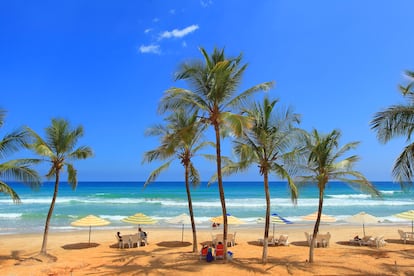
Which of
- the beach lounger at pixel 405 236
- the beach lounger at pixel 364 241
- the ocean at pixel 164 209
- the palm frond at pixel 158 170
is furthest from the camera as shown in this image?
the ocean at pixel 164 209

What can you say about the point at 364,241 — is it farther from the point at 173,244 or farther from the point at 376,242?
the point at 173,244

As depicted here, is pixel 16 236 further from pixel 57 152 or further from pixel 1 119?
pixel 1 119

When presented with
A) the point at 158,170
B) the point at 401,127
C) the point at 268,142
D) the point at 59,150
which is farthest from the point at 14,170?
the point at 401,127

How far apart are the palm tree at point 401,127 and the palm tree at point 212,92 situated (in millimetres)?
3254

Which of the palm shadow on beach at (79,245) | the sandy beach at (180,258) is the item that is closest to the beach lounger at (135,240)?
the sandy beach at (180,258)

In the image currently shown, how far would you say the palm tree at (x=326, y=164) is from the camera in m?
10.4

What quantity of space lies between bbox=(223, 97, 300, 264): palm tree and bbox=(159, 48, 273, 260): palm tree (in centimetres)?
66

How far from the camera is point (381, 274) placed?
9195mm

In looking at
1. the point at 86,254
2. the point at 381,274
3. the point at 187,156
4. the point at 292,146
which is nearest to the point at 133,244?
the point at 86,254

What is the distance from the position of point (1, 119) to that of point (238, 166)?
7.68 metres

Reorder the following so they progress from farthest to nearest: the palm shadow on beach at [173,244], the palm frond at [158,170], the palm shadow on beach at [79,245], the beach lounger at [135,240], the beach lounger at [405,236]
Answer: the beach lounger at [405,236] < the palm shadow on beach at [173,244] < the palm shadow on beach at [79,245] < the beach lounger at [135,240] < the palm frond at [158,170]

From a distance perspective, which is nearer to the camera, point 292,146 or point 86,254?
point 292,146

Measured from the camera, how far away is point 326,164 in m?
10.5

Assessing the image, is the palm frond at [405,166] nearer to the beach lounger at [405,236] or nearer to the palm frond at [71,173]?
the beach lounger at [405,236]
